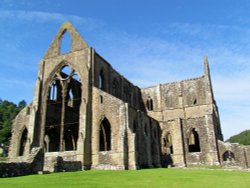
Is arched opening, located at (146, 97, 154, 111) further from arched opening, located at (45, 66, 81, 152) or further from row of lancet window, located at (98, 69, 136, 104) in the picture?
arched opening, located at (45, 66, 81, 152)

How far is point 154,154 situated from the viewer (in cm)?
3073

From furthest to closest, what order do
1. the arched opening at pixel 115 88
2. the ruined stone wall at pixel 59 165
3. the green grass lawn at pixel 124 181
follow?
the arched opening at pixel 115 88 < the ruined stone wall at pixel 59 165 < the green grass lawn at pixel 124 181

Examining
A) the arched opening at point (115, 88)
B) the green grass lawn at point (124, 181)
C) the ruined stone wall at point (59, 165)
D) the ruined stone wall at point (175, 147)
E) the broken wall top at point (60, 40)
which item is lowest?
the green grass lawn at point (124, 181)

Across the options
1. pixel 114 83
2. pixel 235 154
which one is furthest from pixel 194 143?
pixel 114 83

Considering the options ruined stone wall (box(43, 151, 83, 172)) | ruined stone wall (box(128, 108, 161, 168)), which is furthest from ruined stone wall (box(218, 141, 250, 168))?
ruined stone wall (box(43, 151, 83, 172))

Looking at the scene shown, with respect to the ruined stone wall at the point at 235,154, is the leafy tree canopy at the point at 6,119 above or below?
above

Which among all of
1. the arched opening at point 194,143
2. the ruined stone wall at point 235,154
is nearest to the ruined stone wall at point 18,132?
the ruined stone wall at point 235,154

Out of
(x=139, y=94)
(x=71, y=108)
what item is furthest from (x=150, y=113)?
(x=71, y=108)

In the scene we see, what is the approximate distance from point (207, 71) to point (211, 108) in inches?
251

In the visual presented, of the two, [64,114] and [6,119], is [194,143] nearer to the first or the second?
[64,114]

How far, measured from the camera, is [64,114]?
28.6 m

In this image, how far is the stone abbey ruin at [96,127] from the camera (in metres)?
23.7

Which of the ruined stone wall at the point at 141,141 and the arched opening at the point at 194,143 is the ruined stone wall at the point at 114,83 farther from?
the arched opening at the point at 194,143

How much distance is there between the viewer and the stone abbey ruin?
23.7 meters
